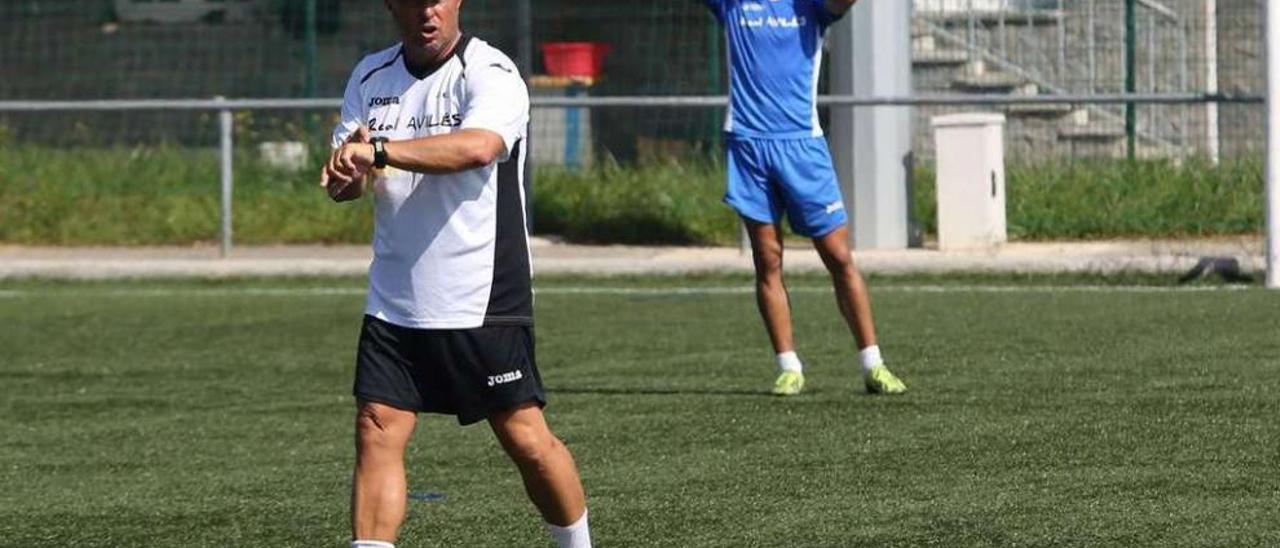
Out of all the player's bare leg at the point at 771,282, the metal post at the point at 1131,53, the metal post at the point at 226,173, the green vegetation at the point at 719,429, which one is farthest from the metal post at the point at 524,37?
the player's bare leg at the point at 771,282

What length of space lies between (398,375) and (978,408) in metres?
3.96

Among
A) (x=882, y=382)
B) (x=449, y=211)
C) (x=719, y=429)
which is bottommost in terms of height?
(x=719, y=429)

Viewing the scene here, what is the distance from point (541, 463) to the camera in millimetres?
6340

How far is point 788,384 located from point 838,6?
151cm

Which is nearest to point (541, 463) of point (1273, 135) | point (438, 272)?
point (438, 272)

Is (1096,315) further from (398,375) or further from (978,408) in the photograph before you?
(398,375)

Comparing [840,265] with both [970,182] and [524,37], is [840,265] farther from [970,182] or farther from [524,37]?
[524,37]

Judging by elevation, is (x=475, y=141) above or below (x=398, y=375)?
above

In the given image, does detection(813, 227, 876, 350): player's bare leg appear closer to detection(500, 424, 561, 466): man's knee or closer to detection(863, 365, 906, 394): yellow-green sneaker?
detection(863, 365, 906, 394): yellow-green sneaker

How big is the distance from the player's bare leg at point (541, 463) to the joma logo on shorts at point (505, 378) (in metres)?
0.08

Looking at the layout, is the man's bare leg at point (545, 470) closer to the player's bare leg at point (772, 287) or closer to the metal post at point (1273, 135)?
the player's bare leg at point (772, 287)

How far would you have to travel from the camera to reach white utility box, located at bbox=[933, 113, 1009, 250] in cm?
1659

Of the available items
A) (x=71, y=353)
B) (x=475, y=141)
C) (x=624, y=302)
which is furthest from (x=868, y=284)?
(x=475, y=141)

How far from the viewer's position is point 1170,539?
700cm
